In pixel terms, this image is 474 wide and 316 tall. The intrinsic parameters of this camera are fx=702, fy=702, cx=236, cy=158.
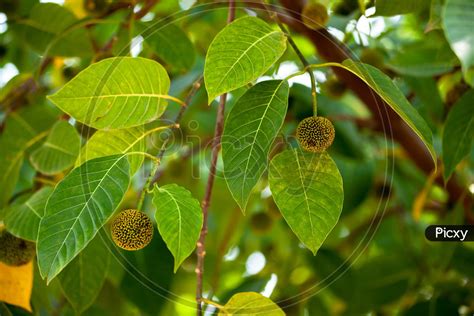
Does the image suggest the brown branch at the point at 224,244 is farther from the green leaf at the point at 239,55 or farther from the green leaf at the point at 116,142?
the green leaf at the point at 239,55

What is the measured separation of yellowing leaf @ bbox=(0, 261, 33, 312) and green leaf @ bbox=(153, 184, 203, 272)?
0.48 m

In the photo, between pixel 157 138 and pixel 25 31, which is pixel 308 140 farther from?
pixel 25 31

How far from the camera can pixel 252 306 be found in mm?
1060

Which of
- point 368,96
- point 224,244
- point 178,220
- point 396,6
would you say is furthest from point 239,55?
point 224,244

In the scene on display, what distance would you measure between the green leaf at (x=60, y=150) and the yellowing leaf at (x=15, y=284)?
181 mm

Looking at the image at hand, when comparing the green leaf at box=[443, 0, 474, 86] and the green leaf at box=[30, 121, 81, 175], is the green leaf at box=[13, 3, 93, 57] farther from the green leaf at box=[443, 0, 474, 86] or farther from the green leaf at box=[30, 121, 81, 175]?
the green leaf at box=[443, 0, 474, 86]

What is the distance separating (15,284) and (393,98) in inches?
30.6

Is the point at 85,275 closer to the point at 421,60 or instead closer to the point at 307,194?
the point at 307,194

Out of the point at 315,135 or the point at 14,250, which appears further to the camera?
the point at 14,250

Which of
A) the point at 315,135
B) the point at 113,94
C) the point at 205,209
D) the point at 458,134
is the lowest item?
the point at 458,134

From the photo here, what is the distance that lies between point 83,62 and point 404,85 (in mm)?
840

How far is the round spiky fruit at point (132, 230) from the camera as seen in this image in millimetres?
948

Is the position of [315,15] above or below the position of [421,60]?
above

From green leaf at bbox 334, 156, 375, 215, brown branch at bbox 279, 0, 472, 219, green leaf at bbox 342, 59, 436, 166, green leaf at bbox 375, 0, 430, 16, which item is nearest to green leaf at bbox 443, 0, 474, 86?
green leaf at bbox 342, 59, 436, 166
